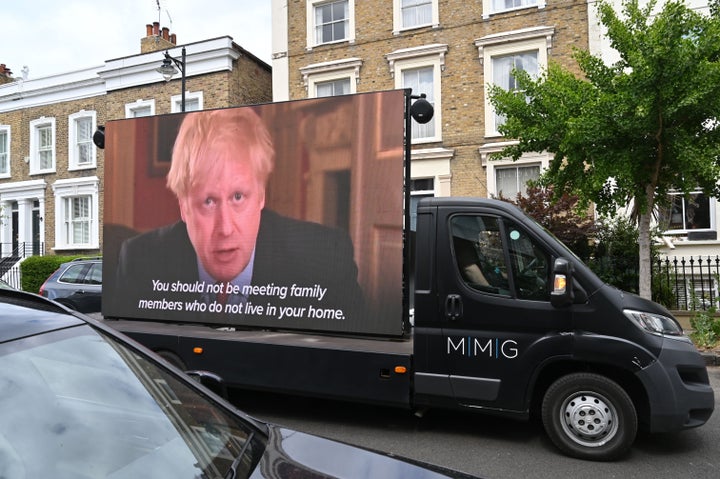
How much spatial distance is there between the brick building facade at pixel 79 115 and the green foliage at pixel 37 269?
1.98 metres

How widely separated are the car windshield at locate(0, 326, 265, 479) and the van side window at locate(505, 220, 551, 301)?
9.96 ft

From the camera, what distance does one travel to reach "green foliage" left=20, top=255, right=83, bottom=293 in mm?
21356

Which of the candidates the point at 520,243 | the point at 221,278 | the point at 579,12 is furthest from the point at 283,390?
the point at 579,12

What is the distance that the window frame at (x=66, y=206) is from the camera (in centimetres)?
2342

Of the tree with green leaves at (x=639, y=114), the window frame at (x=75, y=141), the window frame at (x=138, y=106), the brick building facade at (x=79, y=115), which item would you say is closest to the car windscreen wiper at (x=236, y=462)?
the tree with green leaves at (x=639, y=114)

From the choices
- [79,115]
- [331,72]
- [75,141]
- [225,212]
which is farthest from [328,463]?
[75,141]

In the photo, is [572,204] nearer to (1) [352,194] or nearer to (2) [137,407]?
(1) [352,194]

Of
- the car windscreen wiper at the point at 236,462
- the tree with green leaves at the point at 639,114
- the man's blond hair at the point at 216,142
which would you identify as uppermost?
the tree with green leaves at the point at 639,114

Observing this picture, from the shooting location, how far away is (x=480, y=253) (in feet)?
15.9

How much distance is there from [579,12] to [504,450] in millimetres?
15315

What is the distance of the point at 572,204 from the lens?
13.2 m

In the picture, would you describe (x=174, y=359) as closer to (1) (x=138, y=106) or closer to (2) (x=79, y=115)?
(1) (x=138, y=106)

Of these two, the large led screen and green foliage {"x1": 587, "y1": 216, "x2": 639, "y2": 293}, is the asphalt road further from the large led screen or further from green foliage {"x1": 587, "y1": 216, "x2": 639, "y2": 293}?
green foliage {"x1": 587, "y1": 216, "x2": 639, "y2": 293}

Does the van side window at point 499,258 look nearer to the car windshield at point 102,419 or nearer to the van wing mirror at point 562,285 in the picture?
the van wing mirror at point 562,285
